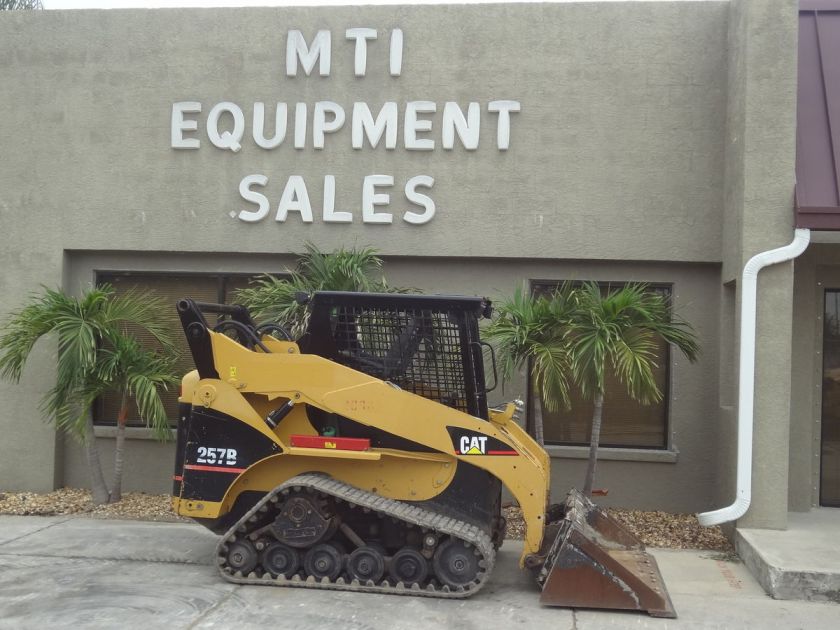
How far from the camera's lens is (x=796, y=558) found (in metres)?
6.65

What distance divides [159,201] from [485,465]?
5.34 meters

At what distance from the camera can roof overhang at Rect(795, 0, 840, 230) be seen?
24.6 feet

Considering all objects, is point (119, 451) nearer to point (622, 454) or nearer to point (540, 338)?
point (540, 338)

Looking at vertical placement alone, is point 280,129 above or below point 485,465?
above

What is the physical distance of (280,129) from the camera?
9523 millimetres

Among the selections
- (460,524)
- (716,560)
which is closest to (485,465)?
(460,524)

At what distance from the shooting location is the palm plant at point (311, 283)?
825cm

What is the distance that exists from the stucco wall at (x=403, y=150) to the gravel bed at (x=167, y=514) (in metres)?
0.35

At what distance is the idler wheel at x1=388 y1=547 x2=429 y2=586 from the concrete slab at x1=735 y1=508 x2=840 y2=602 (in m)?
2.61

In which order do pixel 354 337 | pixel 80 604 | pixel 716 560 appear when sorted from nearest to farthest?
pixel 80 604 < pixel 354 337 < pixel 716 560

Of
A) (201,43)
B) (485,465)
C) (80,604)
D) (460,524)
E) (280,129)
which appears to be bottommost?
(80,604)

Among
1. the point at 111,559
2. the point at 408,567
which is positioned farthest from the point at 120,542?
the point at 408,567

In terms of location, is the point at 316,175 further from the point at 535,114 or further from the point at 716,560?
the point at 716,560

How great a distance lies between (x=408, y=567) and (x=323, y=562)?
63cm
